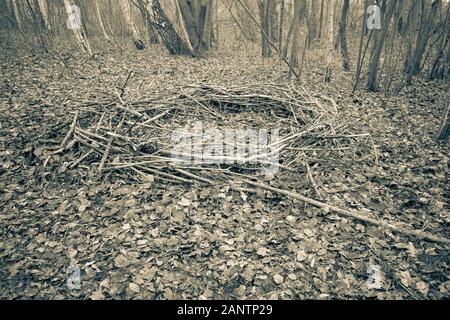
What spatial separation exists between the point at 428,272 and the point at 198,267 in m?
2.39

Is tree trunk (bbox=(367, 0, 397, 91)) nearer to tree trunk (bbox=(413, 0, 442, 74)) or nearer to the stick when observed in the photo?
tree trunk (bbox=(413, 0, 442, 74))

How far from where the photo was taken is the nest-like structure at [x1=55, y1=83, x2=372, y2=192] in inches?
175

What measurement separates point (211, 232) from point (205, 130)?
2290 millimetres

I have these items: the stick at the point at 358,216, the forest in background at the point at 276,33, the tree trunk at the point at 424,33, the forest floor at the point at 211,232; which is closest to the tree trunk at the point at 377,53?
the forest in background at the point at 276,33

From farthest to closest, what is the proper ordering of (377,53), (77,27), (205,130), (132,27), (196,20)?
(132,27)
(196,20)
(77,27)
(377,53)
(205,130)

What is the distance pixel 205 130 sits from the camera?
5.49m

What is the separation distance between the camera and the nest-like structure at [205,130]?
445 centimetres

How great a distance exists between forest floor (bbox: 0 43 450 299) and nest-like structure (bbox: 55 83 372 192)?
27cm

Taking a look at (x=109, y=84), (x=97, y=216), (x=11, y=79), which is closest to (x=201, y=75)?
(x=109, y=84)

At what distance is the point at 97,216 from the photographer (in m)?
3.81

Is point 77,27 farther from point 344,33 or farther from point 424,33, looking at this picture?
point 424,33

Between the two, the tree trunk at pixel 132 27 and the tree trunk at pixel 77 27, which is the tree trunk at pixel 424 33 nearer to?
the tree trunk at pixel 132 27

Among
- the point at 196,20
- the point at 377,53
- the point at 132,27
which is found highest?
the point at 196,20

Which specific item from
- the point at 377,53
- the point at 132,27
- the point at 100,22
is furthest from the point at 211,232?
the point at 100,22
